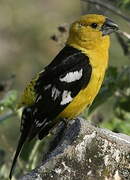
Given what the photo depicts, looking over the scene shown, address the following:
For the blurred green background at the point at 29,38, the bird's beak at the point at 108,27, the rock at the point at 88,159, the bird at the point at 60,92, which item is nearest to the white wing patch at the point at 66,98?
the bird at the point at 60,92

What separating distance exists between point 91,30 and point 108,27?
0.17 m

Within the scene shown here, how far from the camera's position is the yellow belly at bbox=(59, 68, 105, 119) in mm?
5668

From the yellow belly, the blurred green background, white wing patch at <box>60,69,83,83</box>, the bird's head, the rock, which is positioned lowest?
the blurred green background

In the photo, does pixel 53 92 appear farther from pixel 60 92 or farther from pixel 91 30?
pixel 91 30

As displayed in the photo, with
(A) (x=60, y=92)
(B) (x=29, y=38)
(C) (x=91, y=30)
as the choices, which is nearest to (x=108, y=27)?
(C) (x=91, y=30)

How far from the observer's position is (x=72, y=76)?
575 centimetres

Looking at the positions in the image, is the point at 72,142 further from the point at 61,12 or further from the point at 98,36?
the point at 61,12

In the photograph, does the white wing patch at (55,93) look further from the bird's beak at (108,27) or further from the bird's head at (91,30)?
the bird's beak at (108,27)

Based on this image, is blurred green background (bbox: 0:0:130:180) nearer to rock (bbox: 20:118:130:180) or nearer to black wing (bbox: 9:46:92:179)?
black wing (bbox: 9:46:92:179)

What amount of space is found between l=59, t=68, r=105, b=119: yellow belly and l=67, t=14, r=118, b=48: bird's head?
→ 1.36 ft

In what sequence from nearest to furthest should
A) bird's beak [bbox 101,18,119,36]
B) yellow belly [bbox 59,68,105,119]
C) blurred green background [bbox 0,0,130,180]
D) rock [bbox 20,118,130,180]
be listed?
1. rock [bbox 20,118,130,180]
2. yellow belly [bbox 59,68,105,119]
3. bird's beak [bbox 101,18,119,36]
4. blurred green background [bbox 0,0,130,180]

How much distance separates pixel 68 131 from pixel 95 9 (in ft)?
8.35

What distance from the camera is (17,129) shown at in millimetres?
10023

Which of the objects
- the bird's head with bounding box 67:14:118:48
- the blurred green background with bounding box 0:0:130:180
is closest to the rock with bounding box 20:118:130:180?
the bird's head with bounding box 67:14:118:48
